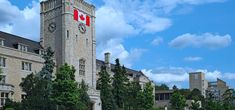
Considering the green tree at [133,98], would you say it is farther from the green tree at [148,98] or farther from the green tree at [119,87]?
the green tree at [119,87]

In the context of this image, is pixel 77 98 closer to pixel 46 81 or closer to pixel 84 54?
pixel 46 81

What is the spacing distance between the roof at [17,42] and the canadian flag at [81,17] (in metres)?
8.01

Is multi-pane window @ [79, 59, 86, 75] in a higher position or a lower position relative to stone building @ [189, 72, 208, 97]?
higher

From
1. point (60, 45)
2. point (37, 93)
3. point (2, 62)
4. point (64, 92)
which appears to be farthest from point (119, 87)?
point (37, 93)

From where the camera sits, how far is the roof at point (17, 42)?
66.4 meters

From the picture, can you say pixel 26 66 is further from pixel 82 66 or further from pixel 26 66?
pixel 82 66

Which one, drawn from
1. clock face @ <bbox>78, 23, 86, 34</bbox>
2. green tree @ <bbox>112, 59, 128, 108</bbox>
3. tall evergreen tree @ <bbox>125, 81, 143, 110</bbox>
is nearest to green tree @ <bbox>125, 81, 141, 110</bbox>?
tall evergreen tree @ <bbox>125, 81, 143, 110</bbox>

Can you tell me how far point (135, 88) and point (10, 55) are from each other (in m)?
27.5

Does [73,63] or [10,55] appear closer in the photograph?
[10,55]

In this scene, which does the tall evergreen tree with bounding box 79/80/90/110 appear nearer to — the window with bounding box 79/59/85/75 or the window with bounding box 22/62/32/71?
the window with bounding box 79/59/85/75

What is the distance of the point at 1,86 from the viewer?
57.9 metres

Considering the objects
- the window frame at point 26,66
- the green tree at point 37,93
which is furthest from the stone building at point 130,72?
the green tree at point 37,93

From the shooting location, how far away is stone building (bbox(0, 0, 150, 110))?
211 feet

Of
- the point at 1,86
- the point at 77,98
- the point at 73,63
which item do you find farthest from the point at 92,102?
the point at 1,86
